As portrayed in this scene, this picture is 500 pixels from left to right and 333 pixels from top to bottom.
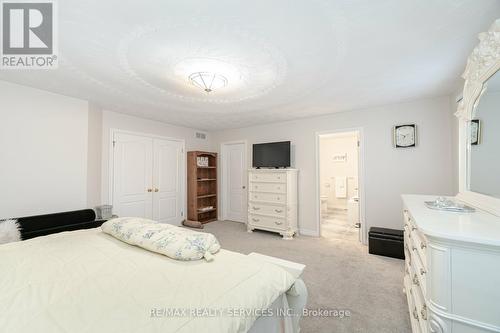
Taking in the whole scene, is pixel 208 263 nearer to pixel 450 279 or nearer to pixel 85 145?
pixel 450 279

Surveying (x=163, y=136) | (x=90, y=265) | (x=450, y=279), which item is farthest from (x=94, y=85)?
(x=450, y=279)

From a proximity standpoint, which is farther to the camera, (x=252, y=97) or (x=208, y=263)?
(x=252, y=97)

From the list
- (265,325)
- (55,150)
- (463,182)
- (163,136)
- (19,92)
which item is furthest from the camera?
(163,136)

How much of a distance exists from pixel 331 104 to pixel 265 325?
10.7 ft

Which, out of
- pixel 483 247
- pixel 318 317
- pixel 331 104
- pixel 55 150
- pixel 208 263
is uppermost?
pixel 331 104

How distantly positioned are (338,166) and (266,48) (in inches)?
229

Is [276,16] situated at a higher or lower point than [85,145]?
higher

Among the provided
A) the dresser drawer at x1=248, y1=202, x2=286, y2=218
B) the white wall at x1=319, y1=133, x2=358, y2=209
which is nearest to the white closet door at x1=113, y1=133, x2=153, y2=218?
the dresser drawer at x1=248, y1=202, x2=286, y2=218

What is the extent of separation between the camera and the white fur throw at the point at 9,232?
2119 millimetres

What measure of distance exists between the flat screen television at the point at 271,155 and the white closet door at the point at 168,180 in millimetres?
1843

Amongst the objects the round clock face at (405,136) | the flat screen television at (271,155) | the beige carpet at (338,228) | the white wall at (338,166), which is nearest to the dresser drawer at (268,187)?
the flat screen television at (271,155)

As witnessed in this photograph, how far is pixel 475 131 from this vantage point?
1.63 m

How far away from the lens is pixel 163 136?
4.64 m

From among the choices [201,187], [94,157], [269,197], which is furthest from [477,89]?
[201,187]
